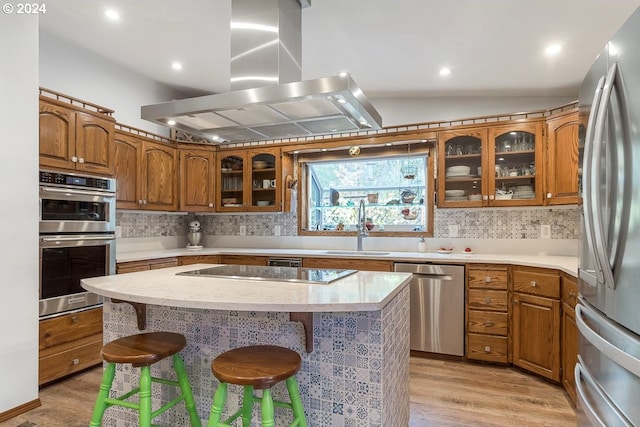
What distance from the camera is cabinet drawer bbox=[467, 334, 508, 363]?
117 inches

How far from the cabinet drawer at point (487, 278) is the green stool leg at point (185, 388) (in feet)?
7.74

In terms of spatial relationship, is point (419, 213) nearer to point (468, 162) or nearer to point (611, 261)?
point (468, 162)

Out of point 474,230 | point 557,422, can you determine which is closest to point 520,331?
point 557,422

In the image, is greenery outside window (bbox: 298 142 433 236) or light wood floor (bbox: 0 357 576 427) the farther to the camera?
greenery outside window (bbox: 298 142 433 236)

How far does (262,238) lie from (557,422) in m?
3.35

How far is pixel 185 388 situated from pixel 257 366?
1.77 ft

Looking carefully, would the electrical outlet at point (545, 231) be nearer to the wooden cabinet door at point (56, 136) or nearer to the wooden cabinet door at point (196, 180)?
the wooden cabinet door at point (196, 180)

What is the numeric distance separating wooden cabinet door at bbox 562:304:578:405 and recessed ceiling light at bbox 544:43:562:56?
1.91m

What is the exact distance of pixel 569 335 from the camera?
7.95 ft

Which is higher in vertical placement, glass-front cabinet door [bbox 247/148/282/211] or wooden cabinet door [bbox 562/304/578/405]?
glass-front cabinet door [bbox 247/148/282/211]

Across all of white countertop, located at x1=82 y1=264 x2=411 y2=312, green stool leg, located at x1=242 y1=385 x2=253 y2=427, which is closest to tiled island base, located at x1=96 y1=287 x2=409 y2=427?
white countertop, located at x1=82 y1=264 x2=411 y2=312

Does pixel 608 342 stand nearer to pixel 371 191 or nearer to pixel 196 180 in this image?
pixel 371 191

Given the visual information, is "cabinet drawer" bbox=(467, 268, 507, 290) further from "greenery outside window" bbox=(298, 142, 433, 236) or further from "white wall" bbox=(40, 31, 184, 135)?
"white wall" bbox=(40, 31, 184, 135)

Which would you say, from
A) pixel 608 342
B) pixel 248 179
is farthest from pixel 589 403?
pixel 248 179
